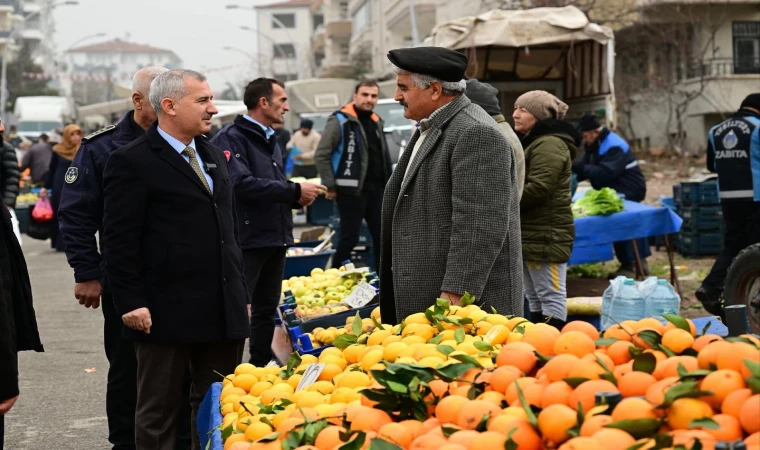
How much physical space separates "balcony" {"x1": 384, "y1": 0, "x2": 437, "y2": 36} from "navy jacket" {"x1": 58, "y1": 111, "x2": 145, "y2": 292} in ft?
130

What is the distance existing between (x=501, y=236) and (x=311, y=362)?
1007mm

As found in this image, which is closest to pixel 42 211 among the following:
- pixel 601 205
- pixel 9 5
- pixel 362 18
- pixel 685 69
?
pixel 601 205

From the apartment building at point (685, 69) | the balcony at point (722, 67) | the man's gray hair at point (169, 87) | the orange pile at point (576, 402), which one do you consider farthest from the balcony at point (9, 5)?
the orange pile at point (576, 402)

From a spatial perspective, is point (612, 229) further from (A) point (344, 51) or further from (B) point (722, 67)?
(A) point (344, 51)

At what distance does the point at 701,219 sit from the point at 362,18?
55440mm

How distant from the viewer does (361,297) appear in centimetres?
729

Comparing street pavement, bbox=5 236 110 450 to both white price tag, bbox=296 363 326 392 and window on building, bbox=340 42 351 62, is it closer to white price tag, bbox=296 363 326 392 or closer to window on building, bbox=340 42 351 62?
white price tag, bbox=296 363 326 392

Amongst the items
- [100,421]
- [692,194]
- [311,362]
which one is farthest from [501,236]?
[692,194]

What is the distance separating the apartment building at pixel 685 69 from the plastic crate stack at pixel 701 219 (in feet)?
54.9

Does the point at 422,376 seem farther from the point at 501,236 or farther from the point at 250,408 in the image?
the point at 501,236

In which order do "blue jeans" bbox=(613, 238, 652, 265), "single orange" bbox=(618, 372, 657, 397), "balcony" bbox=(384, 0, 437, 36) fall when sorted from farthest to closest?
"balcony" bbox=(384, 0, 437, 36) → "blue jeans" bbox=(613, 238, 652, 265) → "single orange" bbox=(618, 372, 657, 397)

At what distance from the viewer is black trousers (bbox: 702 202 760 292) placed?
892cm

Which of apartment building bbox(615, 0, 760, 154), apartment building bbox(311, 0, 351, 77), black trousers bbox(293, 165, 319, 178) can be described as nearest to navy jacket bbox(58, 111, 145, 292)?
black trousers bbox(293, 165, 319, 178)

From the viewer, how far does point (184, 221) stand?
4.56 m
